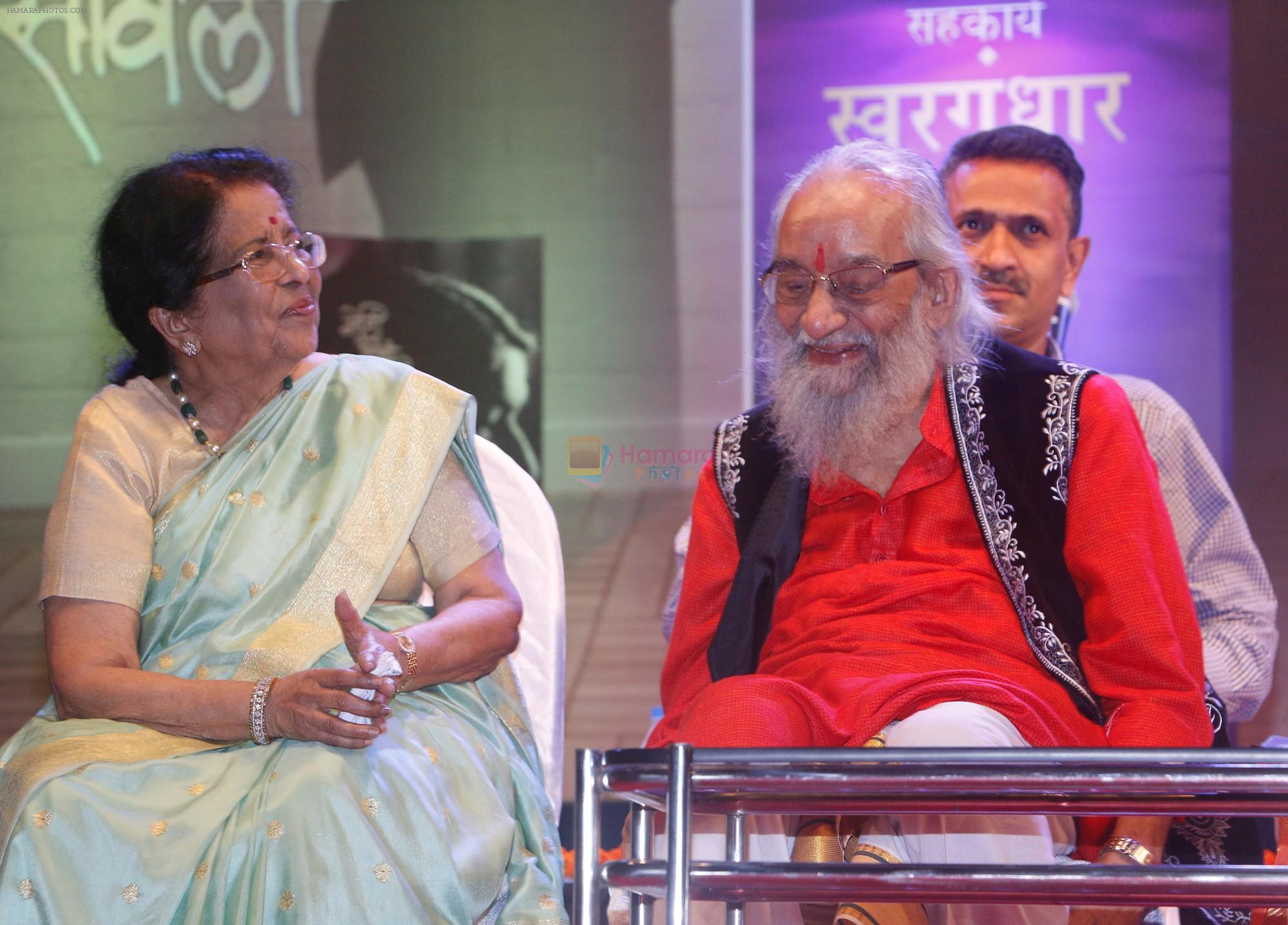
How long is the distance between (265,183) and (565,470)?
73.3 inches

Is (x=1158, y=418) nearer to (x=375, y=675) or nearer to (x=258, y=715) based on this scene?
(x=375, y=675)

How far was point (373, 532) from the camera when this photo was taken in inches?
91.9

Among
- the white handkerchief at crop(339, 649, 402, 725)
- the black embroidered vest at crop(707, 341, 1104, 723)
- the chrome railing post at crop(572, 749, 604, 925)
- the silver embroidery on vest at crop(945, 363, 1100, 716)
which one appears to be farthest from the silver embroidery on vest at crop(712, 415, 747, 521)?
the chrome railing post at crop(572, 749, 604, 925)

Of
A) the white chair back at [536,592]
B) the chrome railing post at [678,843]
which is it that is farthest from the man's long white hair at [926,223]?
the chrome railing post at [678,843]

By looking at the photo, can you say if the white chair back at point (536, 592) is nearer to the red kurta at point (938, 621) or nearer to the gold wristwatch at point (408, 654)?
the red kurta at point (938, 621)

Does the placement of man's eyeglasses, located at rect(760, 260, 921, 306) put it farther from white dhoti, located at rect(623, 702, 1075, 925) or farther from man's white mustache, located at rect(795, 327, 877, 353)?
white dhoti, located at rect(623, 702, 1075, 925)

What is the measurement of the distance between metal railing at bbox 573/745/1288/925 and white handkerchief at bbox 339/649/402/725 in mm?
603

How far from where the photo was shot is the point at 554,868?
7.11 feet

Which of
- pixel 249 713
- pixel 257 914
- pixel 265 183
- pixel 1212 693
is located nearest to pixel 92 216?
pixel 265 183

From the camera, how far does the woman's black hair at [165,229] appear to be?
2.46 m

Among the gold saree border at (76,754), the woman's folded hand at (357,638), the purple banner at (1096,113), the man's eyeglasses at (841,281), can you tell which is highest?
the purple banner at (1096,113)

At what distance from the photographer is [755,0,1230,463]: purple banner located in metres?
3.99

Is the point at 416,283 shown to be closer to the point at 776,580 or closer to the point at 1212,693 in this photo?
the point at 776,580

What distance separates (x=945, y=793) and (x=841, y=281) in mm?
1097
